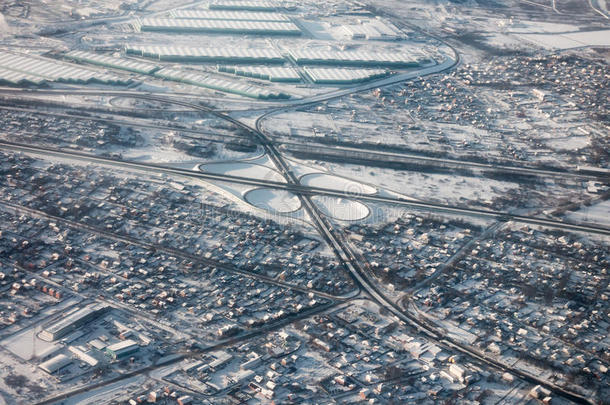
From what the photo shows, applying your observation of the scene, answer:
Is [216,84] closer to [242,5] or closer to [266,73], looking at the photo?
[266,73]

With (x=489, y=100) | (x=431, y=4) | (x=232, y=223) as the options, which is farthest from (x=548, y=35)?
(x=232, y=223)

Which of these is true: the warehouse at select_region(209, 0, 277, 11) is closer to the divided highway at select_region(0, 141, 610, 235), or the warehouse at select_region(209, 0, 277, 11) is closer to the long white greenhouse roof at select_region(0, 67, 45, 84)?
the long white greenhouse roof at select_region(0, 67, 45, 84)

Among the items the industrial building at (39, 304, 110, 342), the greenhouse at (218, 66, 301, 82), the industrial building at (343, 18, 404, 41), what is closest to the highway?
the greenhouse at (218, 66, 301, 82)

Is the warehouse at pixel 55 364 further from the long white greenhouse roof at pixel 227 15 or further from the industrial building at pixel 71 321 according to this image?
the long white greenhouse roof at pixel 227 15

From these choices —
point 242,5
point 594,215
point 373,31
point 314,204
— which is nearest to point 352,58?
point 373,31

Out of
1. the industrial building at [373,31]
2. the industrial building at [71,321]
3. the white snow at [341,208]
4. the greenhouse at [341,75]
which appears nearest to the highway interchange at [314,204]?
the white snow at [341,208]

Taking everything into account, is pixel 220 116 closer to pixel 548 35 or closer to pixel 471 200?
pixel 471 200

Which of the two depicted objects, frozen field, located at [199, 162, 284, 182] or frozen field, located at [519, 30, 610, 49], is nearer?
frozen field, located at [199, 162, 284, 182]
